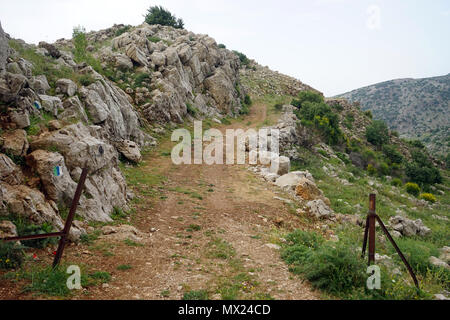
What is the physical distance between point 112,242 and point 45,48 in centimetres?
1307

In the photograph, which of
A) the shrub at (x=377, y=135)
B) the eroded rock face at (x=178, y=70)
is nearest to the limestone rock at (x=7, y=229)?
the eroded rock face at (x=178, y=70)

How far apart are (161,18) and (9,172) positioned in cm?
4257

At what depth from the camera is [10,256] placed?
471 cm

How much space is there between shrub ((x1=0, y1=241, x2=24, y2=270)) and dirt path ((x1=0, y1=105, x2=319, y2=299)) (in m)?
0.96

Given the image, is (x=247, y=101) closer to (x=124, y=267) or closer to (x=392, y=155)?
(x=392, y=155)

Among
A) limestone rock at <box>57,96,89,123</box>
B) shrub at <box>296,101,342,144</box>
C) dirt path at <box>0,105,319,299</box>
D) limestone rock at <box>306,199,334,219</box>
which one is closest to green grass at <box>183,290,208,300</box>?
dirt path at <box>0,105,319,299</box>

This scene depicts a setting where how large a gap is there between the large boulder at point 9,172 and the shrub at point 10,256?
191cm

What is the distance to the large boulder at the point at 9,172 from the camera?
19.5 feet

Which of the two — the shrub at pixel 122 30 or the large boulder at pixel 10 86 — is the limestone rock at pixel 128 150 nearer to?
the large boulder at pixel 10 86

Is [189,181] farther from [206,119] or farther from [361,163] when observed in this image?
→ [361,163]

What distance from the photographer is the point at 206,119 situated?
28.0m

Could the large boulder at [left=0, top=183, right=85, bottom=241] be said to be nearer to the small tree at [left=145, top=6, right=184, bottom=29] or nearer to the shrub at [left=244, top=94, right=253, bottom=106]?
the shrub at [left=244, top=94, right=253, bottom=106]

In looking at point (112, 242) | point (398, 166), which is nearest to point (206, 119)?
point (112, 242)

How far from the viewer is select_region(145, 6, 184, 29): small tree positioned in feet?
137
